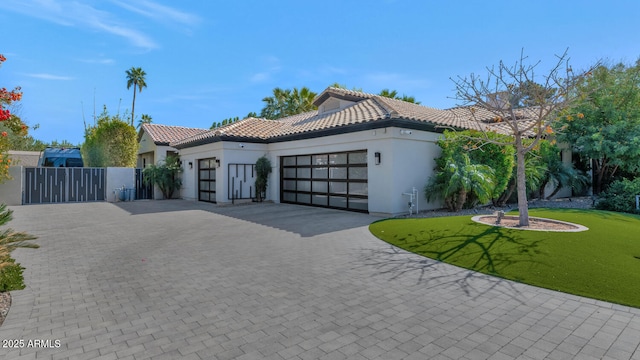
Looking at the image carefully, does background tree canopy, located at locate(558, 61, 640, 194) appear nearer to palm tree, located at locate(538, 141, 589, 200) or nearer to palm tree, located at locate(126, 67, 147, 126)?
palm tree, located at locate(538, 141, 589, 200)

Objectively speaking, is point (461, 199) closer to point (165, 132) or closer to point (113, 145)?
point (165, 132)

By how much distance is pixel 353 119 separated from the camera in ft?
42.0

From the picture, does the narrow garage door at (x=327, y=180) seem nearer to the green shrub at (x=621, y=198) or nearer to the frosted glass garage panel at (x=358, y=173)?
the frosted glass garage panel at (x=358, y=173)

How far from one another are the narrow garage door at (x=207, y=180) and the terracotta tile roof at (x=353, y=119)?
124 cm

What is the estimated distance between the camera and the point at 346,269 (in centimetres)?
566

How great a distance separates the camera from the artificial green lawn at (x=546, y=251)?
15.4 feet

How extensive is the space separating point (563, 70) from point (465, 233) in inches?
211

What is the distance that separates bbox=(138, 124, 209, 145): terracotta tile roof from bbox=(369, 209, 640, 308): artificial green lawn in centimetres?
1977

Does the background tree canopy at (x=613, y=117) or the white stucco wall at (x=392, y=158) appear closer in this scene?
the white stucco wall at (x=392, y=158)

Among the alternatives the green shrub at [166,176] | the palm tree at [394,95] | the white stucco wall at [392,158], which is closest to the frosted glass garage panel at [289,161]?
the white stucco wall at [392,158]

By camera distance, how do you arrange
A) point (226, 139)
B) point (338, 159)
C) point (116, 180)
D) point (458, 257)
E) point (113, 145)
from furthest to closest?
1. point (113, 145)
2. point (116, 180)
3. point (226, 139)
4. point (338, 159)
5. point (458, 257)

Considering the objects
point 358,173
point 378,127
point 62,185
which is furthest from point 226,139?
point 62,185

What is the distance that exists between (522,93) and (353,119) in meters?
5.66

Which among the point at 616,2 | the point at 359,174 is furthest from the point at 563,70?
the point at 359,174
